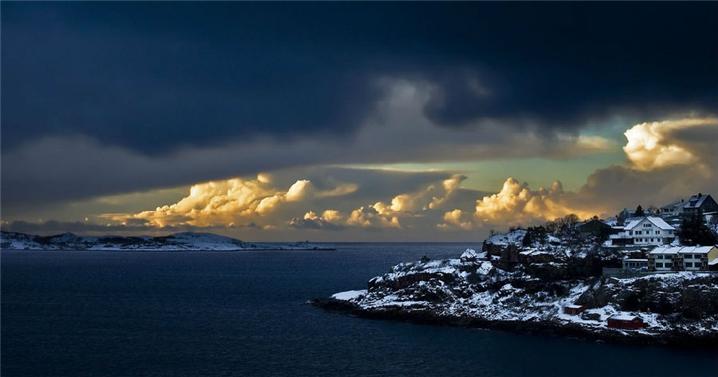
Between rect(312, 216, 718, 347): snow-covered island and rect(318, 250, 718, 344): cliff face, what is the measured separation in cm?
15

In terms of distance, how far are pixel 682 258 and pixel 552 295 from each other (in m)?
24.1

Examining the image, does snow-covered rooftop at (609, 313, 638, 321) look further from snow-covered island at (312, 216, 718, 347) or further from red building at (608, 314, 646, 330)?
snow-covered island at (312, 216, 718, 347)

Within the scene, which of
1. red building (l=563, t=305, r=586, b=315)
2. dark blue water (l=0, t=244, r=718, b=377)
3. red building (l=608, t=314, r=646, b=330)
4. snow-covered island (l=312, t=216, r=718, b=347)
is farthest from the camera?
red building (l=563, t=305, r=586, b=315)

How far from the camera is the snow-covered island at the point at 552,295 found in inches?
3593

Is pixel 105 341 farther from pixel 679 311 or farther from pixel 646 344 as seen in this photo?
pixel 679 311

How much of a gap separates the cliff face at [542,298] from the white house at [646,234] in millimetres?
16209

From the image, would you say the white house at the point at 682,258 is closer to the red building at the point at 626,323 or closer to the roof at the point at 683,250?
the roof at the point at 683,250

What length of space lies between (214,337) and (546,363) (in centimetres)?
4922

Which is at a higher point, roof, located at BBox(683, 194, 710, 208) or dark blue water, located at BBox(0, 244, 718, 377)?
roof, located at BBox(683, 194, 710, 208)

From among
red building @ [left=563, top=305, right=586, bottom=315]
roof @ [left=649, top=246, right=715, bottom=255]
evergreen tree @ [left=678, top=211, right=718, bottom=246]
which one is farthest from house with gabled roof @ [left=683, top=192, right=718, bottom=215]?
red building @ [left=563, top=305, right=586, bottom=315]

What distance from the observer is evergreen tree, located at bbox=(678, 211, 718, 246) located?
11869 centimetres

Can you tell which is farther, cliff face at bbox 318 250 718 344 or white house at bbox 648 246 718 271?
white house at bbox 648 246 718 271

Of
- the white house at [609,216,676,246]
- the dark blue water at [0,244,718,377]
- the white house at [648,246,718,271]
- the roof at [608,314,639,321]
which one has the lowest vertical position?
the dark blue water at [0,244,718,377]

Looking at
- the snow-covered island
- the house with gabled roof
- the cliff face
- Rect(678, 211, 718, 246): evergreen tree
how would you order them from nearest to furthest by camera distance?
1. the snow-covered island
2. the cliff face
3. Rect(678, 211, 718, 246): evergreen tree
4. the house with gabled roof
